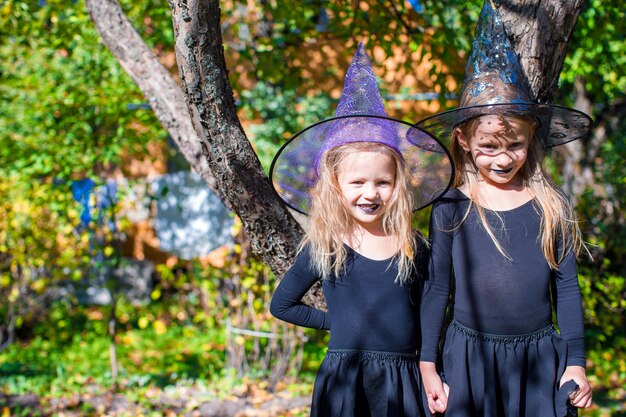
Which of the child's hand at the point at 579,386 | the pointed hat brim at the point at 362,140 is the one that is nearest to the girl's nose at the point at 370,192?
the pointed hat brim at the point at 362,140

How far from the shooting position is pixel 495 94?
2.15m

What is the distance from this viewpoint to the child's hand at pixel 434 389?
2.17 m

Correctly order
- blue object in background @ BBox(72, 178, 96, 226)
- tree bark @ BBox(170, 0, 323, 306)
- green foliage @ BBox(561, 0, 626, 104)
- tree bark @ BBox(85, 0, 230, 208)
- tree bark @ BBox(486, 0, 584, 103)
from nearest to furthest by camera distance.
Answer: tree bark @ BBox(170, 0, 323, 306) → tree bark @ BBox(486, 0, 584, 103) → tree bark @ BBox(85, 0, 230, 208) → green foliage @ BBox(561, 0, 626, 104) → blue object in background @ BBox(72, 178, 96, 226)

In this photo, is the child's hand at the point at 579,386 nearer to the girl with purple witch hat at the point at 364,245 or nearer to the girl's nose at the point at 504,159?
the girl with purple witch hat at the point at 364,245

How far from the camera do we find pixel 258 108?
→ 5.78 metres

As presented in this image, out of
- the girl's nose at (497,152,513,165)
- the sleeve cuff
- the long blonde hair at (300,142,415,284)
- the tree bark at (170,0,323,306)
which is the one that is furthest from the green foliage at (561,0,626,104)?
the tree bark at (170,0,323,306)

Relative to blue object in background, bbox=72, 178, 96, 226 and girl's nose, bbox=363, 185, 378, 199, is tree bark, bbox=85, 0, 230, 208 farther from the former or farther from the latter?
blue object in background, bbox=72, 178, 96, 226

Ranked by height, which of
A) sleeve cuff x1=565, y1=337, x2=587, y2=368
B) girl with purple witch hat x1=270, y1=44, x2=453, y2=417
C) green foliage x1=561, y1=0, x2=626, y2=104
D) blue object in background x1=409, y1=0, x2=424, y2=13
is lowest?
sleeve cuff x1=565, y1=337, x2=587, y2=368

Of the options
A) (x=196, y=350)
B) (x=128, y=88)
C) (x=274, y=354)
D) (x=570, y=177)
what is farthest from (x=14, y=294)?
(x=570, y=177)

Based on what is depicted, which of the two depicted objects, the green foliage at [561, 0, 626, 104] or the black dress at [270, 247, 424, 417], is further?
the green foliage at [561, 0, 626, 104]

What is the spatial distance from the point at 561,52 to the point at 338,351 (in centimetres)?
140

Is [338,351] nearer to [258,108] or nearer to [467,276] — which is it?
[467,276]

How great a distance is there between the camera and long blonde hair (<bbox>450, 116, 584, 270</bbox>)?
7.22 ft

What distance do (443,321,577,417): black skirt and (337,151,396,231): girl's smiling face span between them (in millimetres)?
548
